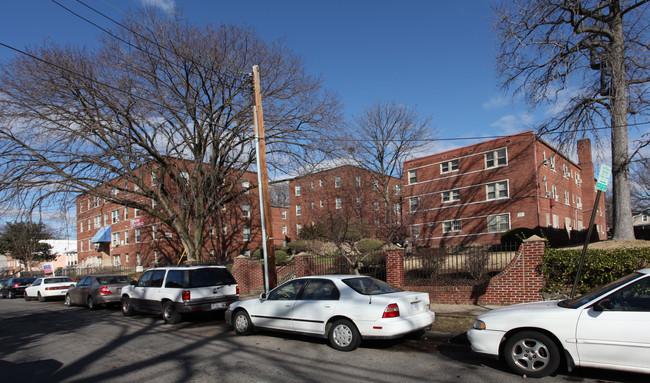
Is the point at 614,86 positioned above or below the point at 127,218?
above

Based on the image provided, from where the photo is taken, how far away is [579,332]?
542cm

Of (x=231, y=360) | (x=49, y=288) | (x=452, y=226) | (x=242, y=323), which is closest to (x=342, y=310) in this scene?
(x=231, y=360)

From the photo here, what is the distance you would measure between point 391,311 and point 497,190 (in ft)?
104

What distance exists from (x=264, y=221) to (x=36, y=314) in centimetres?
1025

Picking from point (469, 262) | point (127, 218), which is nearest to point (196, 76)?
point (469, 262)

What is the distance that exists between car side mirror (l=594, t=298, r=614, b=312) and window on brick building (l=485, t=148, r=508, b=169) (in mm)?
32480

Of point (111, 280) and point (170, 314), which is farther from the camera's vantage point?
point (111, 280)

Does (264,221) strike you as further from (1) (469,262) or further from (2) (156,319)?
(1) (469,262)

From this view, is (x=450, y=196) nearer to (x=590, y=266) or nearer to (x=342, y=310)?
(x=590, y=266)

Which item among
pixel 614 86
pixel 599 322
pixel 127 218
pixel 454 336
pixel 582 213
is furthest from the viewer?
pixel 582 213

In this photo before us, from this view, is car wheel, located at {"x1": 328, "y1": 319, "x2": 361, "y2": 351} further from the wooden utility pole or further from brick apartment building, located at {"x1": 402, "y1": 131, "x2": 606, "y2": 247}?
brick apartment building, located at {"x1": 402, "y1": 131, "x2": 606, "y2": 247}

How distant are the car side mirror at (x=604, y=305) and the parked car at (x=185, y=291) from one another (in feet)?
29.8

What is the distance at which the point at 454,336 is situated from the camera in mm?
8484

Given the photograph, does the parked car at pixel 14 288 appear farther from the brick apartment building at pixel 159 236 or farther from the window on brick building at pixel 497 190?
the window on brick building at pixel 497 190
